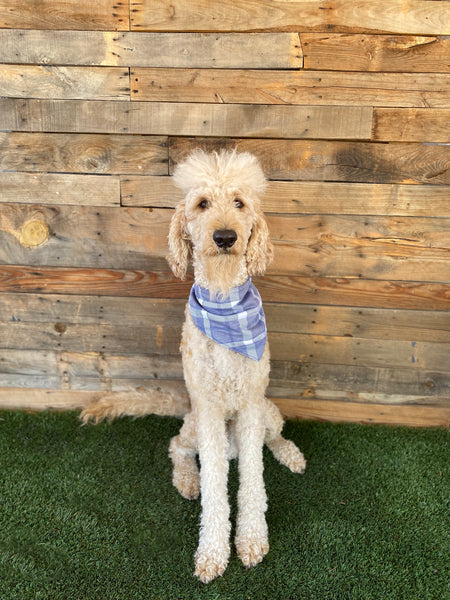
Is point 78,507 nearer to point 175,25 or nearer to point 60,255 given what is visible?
point 60,255

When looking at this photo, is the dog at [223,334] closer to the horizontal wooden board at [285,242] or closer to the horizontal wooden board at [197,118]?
the horizontal wooden board at [197,118]

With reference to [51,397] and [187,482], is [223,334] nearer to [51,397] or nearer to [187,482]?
[187,482]

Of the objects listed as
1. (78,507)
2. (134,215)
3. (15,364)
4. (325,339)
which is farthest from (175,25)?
(78,507)

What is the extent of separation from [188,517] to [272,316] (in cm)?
110

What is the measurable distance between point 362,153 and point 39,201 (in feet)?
5.52

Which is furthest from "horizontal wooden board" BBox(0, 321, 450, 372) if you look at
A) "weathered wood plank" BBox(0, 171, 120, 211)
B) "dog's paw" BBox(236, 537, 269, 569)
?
"dog's paw" BBox(236, 537, 269, 569)

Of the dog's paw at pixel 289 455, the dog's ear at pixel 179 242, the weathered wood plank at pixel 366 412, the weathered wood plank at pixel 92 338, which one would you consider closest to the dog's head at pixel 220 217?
the dog's ear at pixel 179 242

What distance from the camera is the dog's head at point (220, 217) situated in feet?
5.10

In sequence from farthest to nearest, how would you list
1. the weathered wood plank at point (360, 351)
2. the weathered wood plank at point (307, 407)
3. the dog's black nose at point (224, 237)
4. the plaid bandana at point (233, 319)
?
the weathered wood plank at point (307, 407) → the weathered wood plank at point (360, 351) → the plaid bandana at point (233, 319) → the dog's black nose at point (224, 237)

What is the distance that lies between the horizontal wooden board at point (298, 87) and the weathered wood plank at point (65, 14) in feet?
0.79

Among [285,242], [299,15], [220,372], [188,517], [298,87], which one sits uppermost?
[299,15]

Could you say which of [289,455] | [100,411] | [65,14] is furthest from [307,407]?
[65,14]

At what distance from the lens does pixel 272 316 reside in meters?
2.40

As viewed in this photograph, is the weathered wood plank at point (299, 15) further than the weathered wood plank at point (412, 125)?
No
